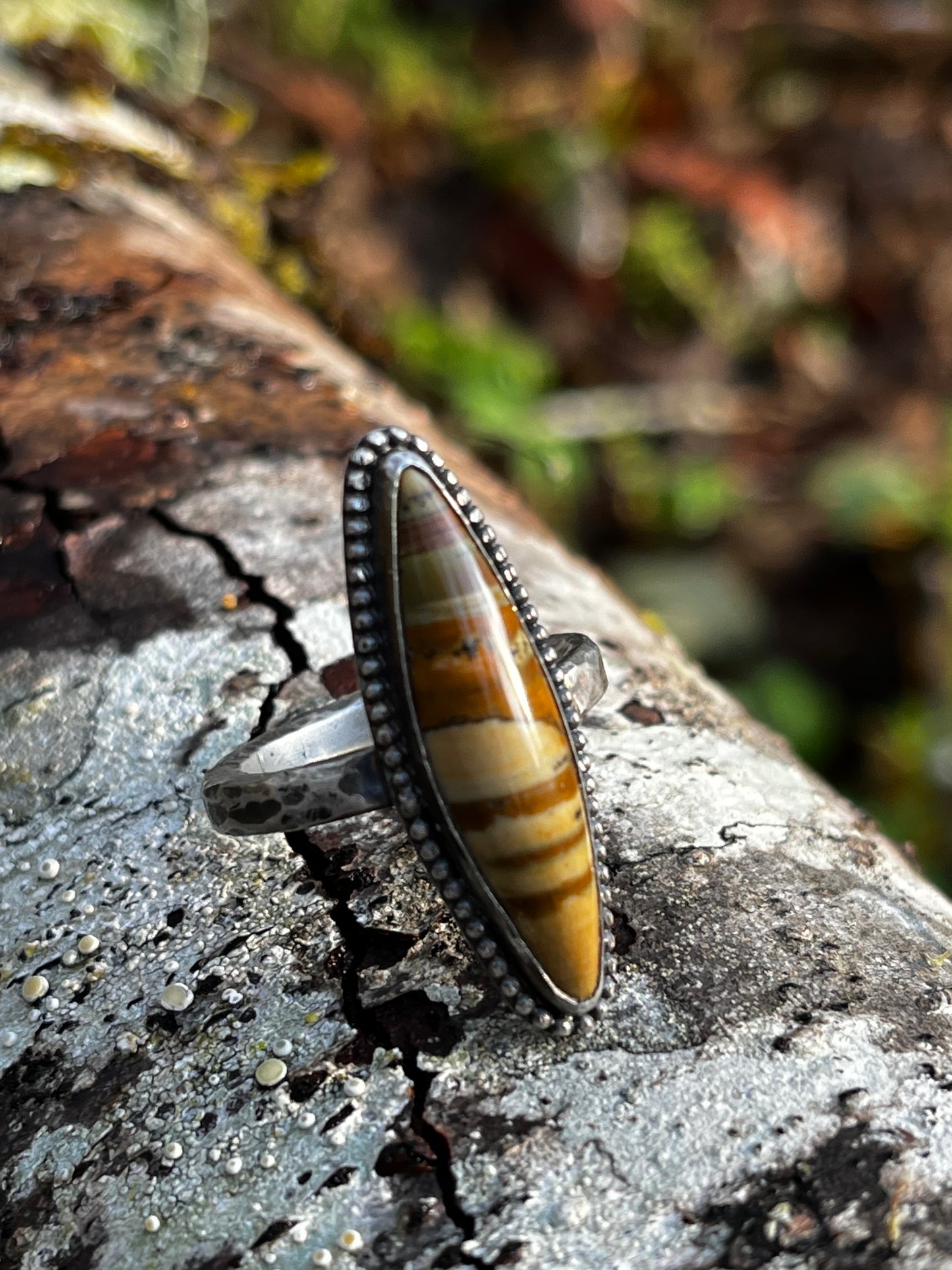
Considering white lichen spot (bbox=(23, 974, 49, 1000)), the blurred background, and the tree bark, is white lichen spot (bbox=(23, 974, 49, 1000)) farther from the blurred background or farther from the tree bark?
the blurred background

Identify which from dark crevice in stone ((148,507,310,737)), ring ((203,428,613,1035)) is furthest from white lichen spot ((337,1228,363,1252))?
dark crevice in stone ((148,507,310,737))

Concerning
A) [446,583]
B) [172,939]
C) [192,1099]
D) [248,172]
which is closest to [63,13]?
[248,172]

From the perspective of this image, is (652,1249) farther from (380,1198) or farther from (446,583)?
(446,583)

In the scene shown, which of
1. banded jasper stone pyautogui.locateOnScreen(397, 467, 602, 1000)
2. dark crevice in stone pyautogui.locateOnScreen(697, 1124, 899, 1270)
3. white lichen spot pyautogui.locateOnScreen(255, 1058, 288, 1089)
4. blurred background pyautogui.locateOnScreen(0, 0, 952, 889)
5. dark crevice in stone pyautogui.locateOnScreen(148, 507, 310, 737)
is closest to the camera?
dark crevice in stone pyautogui.locateOnScreen(697, 1124, 899, 1270)

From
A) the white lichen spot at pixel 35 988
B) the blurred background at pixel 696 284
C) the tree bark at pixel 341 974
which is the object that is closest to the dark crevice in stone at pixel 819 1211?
the tree bark at pixel 341 974

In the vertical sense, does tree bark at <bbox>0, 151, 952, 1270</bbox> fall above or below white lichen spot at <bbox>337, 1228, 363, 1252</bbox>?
above

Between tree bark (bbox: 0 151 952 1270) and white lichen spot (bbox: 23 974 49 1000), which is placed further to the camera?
white lichen spot (bbox: 23 974 49 1000)

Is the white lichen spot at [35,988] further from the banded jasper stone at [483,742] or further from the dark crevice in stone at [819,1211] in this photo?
the dark crevice in stone at [819,1211]
